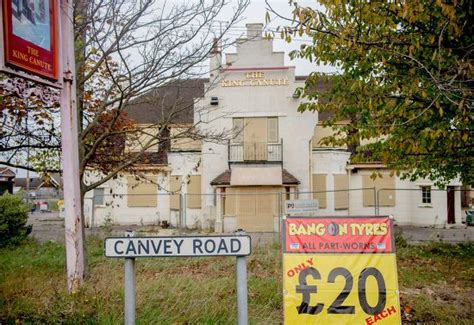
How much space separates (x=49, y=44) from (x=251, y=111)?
1785 cm

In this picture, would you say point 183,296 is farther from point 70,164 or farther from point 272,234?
point 272,234

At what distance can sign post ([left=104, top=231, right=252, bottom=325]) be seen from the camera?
3.65m

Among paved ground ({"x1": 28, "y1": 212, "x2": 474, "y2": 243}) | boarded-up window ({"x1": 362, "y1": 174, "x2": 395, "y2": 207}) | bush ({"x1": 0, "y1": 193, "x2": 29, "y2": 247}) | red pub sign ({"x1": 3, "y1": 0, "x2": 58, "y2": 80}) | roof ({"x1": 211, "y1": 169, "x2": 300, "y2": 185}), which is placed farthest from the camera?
boarded-up window ({"x1": 362, "y1": 174, "x2": 395, "y2": 207})

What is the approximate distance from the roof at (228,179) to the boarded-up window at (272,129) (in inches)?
72.6

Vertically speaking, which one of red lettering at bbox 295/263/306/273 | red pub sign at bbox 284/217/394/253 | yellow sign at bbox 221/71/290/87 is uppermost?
yellow sign at bbox 221/71/290/87

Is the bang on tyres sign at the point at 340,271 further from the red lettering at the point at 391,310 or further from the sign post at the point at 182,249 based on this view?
the sign post at the point at 182,249

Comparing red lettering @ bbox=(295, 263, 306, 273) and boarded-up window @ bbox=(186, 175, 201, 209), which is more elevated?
red lettering @ bbox=(295, 263, 306, 273)

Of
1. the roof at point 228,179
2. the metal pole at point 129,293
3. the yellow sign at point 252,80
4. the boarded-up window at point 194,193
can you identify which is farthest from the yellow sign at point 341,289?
the boarded-up window at point 194,193

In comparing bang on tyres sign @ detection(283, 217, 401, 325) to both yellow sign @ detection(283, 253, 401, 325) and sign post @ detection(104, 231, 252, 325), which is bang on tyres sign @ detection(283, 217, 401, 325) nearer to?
yellow sign @ detection(283, 253, 401, 325)

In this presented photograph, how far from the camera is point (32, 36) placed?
5047mm

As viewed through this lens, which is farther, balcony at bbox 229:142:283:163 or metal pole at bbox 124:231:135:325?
balcony at bbox 229:142:283:163

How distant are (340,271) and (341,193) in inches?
820

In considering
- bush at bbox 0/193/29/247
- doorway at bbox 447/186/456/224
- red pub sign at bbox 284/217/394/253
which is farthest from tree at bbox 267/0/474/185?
doorway at bbox 447/186/456/224

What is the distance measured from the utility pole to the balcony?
17.2 metres
